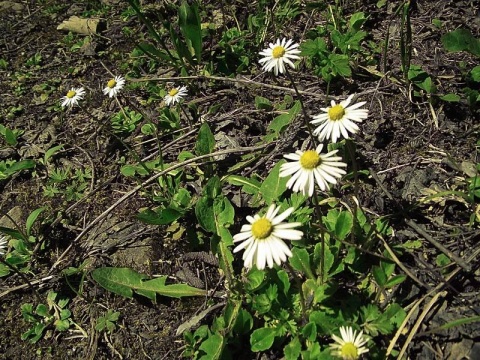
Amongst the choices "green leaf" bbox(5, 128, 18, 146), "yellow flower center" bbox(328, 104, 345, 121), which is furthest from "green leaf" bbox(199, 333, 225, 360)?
→ "green leaf" bbox(5, 128, 18, 146)

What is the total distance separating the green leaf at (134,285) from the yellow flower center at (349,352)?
89 cm

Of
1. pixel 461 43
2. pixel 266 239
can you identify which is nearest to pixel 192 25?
pixel 461 43

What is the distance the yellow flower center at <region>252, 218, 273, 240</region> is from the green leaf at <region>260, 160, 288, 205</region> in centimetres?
72

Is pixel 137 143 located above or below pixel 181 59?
below

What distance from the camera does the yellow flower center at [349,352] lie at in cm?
194

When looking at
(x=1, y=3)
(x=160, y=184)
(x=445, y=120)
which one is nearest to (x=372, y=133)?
(x=445, y=120)

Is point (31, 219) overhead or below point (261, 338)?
overhead

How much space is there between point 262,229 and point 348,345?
0.62 meters

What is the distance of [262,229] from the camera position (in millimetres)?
1969

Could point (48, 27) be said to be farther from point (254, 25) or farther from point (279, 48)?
point (279, 48)

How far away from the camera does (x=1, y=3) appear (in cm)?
529

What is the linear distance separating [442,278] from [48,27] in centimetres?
447

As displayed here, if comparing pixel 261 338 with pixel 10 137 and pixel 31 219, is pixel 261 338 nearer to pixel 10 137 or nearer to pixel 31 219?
pixel 31 219

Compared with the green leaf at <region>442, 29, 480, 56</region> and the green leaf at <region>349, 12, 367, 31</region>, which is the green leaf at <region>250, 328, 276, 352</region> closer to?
the green leaf at <region>442, 29, 480, 56</region>
